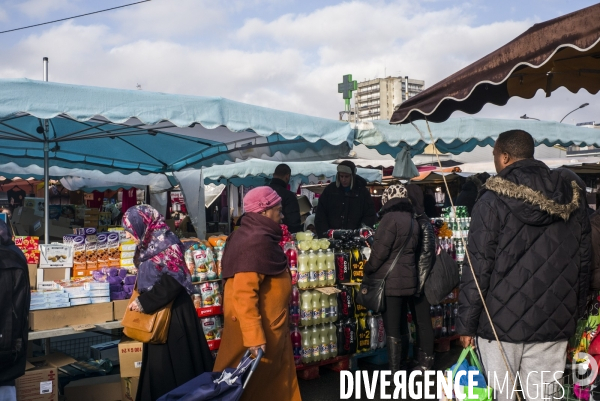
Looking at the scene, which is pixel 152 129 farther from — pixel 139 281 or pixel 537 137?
pixel 537 137

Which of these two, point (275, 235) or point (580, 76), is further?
point (580, 76)

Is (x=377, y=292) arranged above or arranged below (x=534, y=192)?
below

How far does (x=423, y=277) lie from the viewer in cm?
558

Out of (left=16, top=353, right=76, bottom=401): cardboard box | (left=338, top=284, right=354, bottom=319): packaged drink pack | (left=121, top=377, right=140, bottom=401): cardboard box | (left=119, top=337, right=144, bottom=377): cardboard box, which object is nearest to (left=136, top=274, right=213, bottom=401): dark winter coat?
(left=119, top=337, right=144, bottom=377): cardboard box

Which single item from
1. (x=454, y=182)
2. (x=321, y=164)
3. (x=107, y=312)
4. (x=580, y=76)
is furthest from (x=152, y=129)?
(x=454, y=182)

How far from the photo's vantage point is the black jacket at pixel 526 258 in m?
3.12

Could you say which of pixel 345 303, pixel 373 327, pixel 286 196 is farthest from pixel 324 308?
pixel 286 196

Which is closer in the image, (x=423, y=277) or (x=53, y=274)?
(x=53, y=274)

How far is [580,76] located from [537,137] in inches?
125

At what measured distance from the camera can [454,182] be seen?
62.2 ft

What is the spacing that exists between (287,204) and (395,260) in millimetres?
2364

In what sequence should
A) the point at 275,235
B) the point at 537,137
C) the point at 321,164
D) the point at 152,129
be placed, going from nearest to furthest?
the point at 275,235 → the point at 152,129 → the point at 537,137 → the point at 321,164

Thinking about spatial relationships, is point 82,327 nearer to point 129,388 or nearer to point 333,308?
point 129,388

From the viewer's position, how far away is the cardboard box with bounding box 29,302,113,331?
14.4ft
